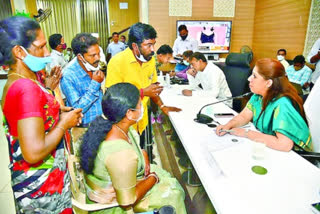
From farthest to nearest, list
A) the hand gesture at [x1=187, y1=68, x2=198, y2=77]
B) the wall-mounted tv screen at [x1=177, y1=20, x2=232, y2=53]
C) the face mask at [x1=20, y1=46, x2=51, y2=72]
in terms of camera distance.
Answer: the wall-mounted tv screen at [x1=177, y1=20, x2=232, y2=53] < the hand gesture at [x1=187, y1=68, x2=198, y2=77] < the face mask at [x1=20, y1=46, x2=51, y2=72]

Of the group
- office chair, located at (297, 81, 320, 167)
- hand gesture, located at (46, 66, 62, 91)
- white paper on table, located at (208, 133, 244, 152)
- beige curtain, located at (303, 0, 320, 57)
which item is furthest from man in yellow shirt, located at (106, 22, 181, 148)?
beige curtain, located at (303, 0, 320, 57)

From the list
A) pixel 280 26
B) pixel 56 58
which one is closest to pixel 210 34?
pixel 280 26

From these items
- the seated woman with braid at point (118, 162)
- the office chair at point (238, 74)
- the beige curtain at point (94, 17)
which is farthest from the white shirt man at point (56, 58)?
the beige curtain at point (94, 17)

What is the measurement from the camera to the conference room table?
2.85 feet

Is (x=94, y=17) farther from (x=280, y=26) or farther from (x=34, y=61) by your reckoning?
(x=34, y=61)

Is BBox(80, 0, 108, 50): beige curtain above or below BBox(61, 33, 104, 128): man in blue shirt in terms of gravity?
above

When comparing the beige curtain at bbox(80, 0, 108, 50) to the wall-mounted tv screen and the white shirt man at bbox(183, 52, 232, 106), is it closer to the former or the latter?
the wall-mounted tv screen

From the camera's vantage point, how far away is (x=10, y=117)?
32.5 inches

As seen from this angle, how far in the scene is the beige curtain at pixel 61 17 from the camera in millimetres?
7648

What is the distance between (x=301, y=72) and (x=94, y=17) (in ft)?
22.4

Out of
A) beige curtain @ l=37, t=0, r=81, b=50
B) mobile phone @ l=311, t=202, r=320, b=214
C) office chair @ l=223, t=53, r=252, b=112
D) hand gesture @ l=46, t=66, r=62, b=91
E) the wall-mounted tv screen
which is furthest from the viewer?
beige curtain @ l=37, t=0, r=81, b=50

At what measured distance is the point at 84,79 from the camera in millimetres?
1554

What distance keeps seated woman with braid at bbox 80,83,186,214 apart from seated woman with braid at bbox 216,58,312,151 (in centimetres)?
59

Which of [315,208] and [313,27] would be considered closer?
[315,208]
